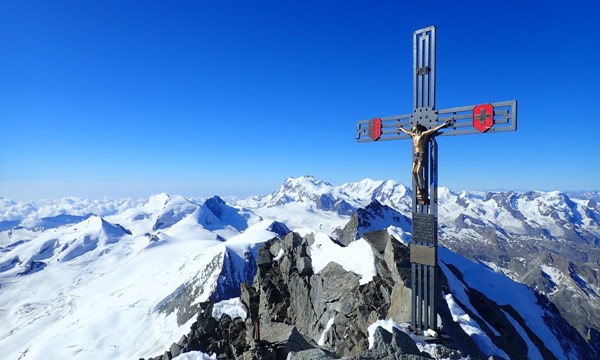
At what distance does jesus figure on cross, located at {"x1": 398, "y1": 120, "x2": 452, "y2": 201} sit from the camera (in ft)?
40.5

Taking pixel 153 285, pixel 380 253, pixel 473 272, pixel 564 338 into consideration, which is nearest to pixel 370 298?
pixel 380 253

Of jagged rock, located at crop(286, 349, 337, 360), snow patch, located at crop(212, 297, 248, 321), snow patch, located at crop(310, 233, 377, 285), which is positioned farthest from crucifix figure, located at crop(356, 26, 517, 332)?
snow patch, located at crop(212, 297, 248, 321)

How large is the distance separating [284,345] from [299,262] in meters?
16.3

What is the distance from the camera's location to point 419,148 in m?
12.5

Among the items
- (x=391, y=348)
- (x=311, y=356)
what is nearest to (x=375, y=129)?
(x=391, y=348)

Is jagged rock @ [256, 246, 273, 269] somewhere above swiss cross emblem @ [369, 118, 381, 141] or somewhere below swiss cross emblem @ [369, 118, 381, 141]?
below

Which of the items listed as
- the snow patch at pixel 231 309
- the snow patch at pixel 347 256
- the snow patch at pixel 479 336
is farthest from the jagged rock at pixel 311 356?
the snow patch at pixel 231 309

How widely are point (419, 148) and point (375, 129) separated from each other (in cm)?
216

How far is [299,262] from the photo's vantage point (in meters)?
32.8

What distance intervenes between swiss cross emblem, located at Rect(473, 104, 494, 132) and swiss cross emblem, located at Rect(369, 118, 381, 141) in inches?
146

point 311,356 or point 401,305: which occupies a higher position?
point 311,356

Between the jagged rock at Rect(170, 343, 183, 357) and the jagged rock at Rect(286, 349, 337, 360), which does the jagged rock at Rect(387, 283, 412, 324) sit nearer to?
the jagged rock at Rect(286, 349, 337, 360)

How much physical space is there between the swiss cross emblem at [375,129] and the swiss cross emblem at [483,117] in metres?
3.71

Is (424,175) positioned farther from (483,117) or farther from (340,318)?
(340,318)
